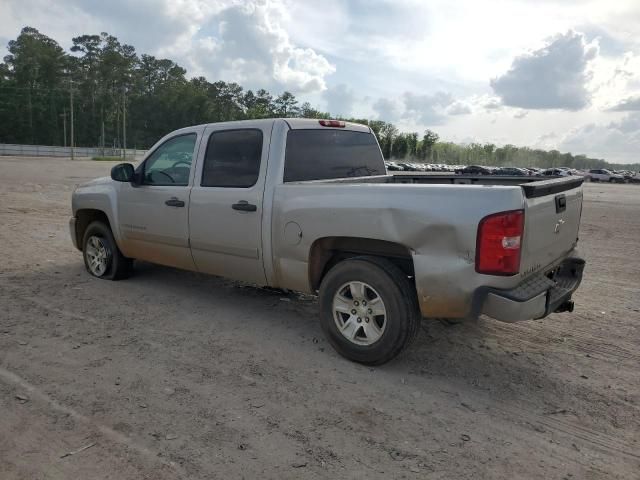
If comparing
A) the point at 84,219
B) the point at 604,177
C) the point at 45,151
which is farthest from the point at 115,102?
the point at 84,219

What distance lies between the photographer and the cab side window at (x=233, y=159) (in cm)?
474

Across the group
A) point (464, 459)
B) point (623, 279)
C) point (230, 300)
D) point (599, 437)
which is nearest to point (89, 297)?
point (230, 300)

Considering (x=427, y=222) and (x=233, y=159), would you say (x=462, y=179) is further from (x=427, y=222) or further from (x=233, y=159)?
(x=233, y=159)

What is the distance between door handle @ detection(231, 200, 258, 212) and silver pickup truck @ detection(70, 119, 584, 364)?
0.01 meters

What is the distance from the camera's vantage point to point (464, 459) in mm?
2848

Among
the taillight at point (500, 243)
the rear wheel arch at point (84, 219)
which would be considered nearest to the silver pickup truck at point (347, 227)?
the taillight at point (500, 243)

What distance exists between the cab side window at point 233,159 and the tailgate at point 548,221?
2.39m

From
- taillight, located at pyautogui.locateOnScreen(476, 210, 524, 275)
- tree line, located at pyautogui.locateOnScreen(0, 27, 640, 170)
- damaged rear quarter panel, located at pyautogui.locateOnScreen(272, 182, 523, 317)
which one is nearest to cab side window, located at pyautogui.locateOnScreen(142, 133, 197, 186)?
damaged rear quarter panel, located at pyautogui.locateOnScreen(272, 182, 523, 317)

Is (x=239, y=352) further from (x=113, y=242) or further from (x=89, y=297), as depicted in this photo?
(x=113, y=242)

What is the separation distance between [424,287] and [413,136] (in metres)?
110

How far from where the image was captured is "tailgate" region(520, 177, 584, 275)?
342 cm

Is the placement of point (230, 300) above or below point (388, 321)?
below

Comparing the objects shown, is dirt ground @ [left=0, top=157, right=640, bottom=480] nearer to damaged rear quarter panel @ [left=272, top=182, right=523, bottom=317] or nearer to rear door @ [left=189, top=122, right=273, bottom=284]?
rear door @ [left=189, top=122, right=273, bottom=284]

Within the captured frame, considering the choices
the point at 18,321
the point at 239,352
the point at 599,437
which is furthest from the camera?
the point at 18,321
